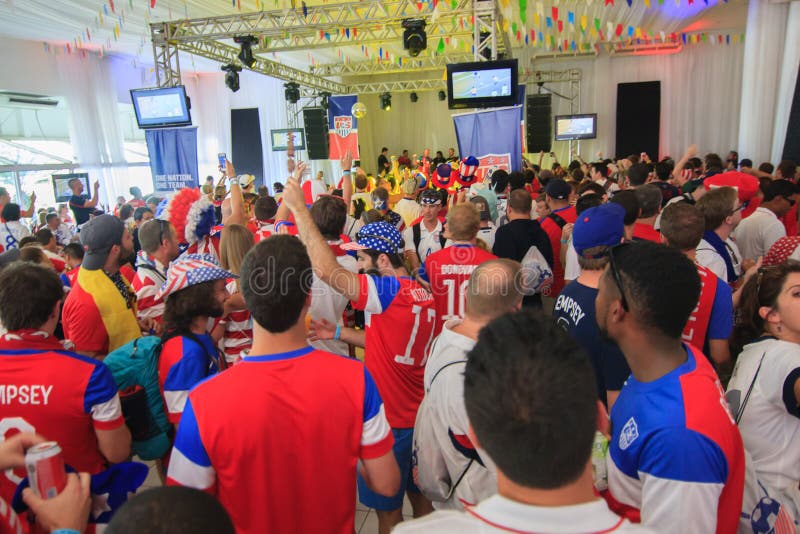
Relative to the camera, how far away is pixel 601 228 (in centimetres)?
222

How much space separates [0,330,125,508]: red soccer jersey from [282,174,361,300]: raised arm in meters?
0.92

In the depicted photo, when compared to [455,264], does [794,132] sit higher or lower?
higher

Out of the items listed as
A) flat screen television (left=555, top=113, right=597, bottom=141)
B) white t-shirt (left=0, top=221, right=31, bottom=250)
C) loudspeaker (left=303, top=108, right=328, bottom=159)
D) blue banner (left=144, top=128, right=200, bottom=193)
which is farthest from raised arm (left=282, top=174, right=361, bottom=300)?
flat screen television (left=555, top=113, right=597, bottom=141)

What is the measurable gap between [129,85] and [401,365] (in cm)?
1539

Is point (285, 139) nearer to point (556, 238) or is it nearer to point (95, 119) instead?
point (95, 119)

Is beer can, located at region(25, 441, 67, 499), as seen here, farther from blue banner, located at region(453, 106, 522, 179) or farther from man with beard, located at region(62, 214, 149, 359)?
blue banner, located at region(453, 106, 522, 179)

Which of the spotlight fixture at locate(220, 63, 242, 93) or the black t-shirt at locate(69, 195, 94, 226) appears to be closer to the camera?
the black t-shirt at locate(69, 195, 94, 226)

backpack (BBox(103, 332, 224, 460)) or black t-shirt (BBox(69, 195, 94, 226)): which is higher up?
black t-shirt (BBox(69, 195, 94, 226))

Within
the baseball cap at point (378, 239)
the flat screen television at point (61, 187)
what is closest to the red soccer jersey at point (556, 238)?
the baseball cap at point (378, 239)

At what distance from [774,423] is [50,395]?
7.87 feet

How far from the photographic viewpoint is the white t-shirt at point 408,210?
570 centimetres

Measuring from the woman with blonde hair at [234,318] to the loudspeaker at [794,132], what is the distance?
1038 cm

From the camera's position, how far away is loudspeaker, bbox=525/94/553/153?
13.3 metres

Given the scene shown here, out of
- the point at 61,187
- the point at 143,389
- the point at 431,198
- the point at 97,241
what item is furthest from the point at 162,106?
the point at 143,389
